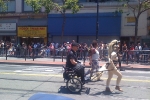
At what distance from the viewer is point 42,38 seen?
2981 cm

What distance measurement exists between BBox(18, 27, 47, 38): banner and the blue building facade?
2.80 feet

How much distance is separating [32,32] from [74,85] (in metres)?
22.3

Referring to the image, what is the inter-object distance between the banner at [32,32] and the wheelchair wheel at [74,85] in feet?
69.8

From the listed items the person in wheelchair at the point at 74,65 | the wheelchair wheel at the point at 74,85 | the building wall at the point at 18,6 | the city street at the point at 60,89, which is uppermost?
the building wall at the point at 18,6

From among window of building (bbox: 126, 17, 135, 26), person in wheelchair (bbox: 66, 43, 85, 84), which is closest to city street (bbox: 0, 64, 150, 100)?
person in wheelchair (bbox: 66, 43, 85, 84)

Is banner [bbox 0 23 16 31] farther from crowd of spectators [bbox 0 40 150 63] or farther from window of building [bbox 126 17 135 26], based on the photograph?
window of building [bbox 126 17 135 26]

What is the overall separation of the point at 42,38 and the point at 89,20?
242 inches

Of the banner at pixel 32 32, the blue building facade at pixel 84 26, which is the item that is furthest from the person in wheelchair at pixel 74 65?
the banner at pixel 32 32

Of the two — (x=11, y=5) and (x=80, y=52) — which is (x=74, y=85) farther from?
(x=11, y=5)

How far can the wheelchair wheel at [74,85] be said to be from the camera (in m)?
8.27

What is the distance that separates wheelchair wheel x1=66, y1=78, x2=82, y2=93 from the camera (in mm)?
8273

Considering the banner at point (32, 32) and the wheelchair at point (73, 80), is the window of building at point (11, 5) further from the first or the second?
the wheelchair at point (73, 80)

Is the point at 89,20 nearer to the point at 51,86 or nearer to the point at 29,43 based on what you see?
the point at 29,43

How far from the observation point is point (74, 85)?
834 centimetres
